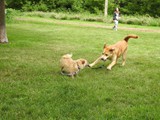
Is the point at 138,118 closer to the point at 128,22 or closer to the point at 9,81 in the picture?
the point at 9,81

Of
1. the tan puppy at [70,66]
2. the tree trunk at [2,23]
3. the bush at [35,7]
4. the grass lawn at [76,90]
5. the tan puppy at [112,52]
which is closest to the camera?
the grass lawn at [76,90]

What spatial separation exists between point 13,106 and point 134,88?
108 inches

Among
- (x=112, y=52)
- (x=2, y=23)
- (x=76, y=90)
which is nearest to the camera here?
(x=76, y=90)

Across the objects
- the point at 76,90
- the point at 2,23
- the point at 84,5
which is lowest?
the point at 84,5

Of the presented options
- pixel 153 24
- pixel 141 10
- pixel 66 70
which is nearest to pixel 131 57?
pixel 66 70

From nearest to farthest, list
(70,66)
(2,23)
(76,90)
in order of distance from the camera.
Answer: (76,90), (70,66), (2,23)

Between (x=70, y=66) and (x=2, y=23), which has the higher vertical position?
(x=2, y=23)

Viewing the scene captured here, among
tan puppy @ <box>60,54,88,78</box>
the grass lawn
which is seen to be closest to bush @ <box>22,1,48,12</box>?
the grass lawn

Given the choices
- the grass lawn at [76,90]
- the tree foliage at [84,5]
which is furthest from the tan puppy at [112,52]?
the tree foliage at [84,5]

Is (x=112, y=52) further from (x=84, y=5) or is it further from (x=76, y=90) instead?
(x=84, y=5)

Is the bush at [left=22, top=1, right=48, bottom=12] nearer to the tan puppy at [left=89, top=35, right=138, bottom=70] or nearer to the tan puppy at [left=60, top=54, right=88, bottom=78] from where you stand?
the tan puppy at [left=89, top=35, right=138, bottom=70]

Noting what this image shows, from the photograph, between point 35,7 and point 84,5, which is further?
point 84,5

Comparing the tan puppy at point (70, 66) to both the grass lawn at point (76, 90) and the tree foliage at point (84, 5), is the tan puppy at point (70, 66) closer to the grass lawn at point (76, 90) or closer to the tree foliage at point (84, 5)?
the grass lawn at point (76, 90)

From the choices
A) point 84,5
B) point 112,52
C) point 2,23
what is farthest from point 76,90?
point 84,5
